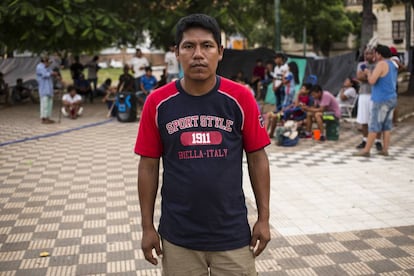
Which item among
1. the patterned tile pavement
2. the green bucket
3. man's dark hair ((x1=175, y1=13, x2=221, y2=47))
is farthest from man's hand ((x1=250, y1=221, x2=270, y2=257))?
the green bucket

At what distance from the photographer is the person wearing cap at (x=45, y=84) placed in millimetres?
11891

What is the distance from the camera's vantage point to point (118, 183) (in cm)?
677

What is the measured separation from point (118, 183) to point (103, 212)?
49.6 inches

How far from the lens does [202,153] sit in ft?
Result: 7.27

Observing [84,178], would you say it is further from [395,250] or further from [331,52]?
[331,52]

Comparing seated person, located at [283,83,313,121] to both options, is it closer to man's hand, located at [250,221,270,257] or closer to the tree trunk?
the tree trunk

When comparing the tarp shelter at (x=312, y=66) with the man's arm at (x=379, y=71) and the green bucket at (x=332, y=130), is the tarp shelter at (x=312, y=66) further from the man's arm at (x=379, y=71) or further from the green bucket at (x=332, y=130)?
the man's arm at (x=379, y=71)

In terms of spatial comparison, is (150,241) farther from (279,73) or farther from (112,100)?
(112,100)

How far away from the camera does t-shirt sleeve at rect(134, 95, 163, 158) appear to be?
7.58ft

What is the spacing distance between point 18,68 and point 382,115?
17304 mm

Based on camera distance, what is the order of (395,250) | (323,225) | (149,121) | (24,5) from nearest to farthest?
1. (149,121)
2. (395,250)
3. (323,225)
4. (24,5)

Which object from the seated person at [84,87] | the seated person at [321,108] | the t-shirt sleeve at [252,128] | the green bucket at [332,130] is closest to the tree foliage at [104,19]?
the seated person at [84,87]

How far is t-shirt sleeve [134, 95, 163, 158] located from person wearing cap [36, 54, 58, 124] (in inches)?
405

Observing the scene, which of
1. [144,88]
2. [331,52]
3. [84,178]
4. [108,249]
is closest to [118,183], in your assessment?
[84,178]
